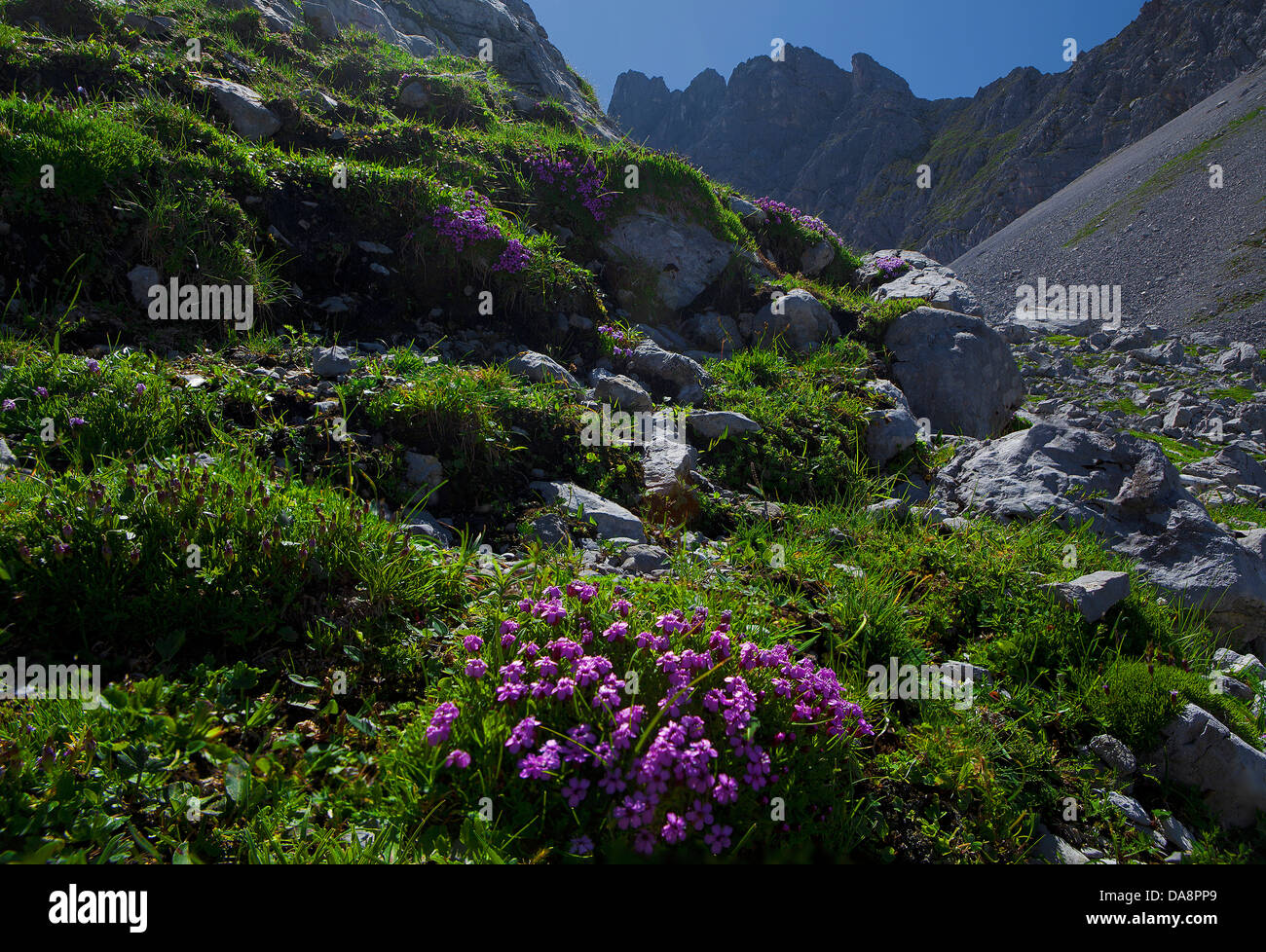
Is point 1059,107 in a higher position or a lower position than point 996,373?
higher

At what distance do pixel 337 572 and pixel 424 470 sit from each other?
1836mm

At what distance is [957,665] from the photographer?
451cm

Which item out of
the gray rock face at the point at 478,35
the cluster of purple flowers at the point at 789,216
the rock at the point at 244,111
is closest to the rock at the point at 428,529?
the rock at the point at 244,111

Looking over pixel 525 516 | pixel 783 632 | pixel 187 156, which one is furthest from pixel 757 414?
pixel 187 156

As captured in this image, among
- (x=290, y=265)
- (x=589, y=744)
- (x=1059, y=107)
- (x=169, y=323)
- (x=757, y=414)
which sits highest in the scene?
(x=1059, y=107)

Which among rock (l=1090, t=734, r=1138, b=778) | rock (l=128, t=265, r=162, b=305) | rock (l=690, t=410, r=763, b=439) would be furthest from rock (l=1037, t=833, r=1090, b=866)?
rock (l=128, t=265, r=162, b=305)

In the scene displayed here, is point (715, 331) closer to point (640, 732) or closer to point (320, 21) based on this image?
point (640, 732)

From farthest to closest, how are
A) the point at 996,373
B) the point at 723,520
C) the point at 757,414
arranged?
the point at 996,373 < the point at 757,414 < the point at 723,520

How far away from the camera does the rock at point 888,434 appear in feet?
28.4

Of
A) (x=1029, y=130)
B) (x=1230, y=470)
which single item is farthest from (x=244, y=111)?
(x=1029, y=130)

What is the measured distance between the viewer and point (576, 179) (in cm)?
1170

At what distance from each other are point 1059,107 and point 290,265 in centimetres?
17266

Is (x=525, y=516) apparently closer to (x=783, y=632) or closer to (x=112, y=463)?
(x=783, y=632)

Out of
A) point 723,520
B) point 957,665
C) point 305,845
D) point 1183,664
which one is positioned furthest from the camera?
point 723,520
